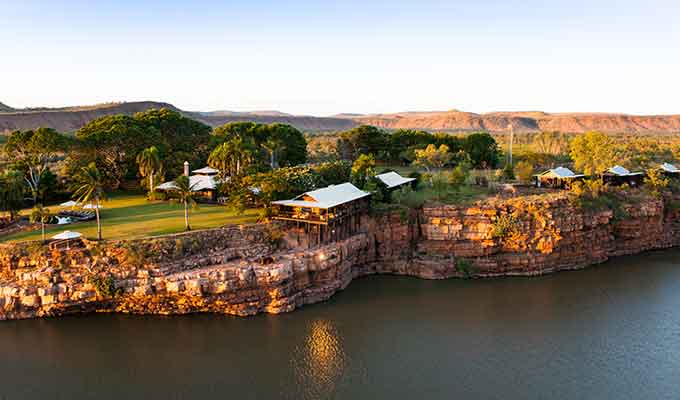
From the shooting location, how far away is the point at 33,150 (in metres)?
42.8

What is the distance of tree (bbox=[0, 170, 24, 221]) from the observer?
3538 cm

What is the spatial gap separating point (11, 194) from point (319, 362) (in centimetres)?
2763

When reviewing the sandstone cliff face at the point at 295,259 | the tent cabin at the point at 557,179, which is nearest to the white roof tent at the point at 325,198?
the sandstone cliff face at the point at 295,259

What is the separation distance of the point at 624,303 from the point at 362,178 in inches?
911

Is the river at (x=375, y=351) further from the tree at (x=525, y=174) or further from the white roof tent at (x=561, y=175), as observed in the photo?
the tree at (x=525, y=174)

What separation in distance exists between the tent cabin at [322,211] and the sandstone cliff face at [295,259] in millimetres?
1379

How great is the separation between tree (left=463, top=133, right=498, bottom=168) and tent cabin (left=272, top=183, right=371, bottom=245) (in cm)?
3414

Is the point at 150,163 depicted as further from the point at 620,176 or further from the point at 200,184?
the point at 620,176

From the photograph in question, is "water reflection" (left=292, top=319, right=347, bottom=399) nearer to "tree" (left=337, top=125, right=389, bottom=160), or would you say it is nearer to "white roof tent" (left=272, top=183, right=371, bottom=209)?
"white roof tent" (left=272, top=183, right=371, bottom=209)

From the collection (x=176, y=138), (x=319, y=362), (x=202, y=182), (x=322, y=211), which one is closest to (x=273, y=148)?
(x=176, y=138)

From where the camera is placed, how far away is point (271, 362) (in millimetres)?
24750

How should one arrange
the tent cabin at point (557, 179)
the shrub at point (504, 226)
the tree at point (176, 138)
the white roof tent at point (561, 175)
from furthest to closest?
the tent cabin at point (557, 179)
the white roof tent at point (561, 175)
the tree at point (176, 138)
the shrub at point (504, 226)

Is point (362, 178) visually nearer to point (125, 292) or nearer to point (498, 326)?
point (498, 326)

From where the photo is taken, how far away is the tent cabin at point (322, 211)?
34.5 meters
